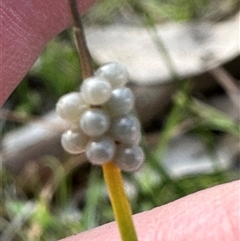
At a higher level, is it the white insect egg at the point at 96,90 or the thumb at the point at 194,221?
the thumb at the point at 194,221

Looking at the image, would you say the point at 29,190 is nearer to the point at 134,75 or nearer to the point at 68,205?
the point at 68,205

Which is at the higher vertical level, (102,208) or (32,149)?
(32,149)

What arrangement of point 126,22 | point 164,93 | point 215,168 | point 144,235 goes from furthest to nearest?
point 126,22 < point 164,93 < point 215,168 < point 144,235

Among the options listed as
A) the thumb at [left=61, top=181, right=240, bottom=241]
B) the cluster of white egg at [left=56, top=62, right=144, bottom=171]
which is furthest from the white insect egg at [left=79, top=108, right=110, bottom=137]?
the thumb at [left=61, top=181, right=240, bottom=241]

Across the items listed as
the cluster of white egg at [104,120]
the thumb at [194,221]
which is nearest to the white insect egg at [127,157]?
the cluster of white egg at [104,120]

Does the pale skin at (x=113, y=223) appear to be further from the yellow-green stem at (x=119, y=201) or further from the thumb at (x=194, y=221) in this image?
the yellow-green stem at (x=119, y=201)

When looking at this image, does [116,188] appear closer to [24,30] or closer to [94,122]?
[94,122]

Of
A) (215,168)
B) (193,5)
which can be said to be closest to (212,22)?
(193,5)
